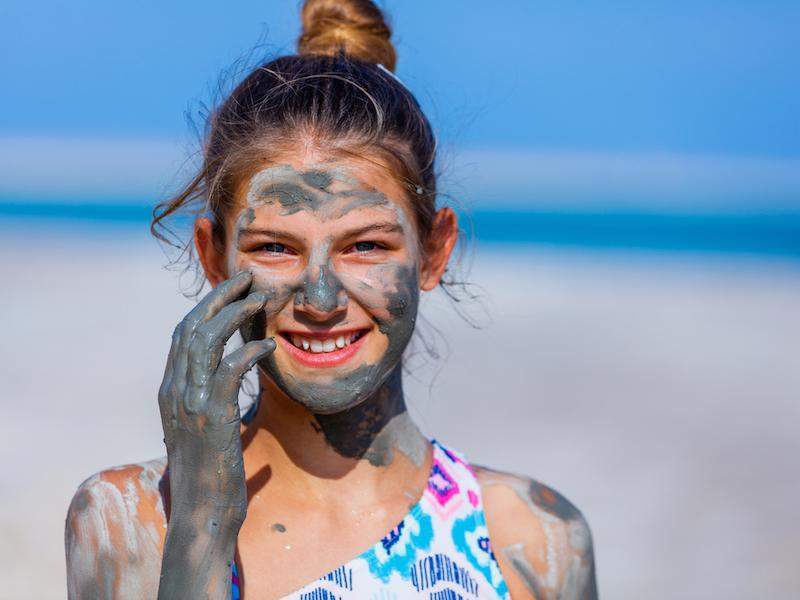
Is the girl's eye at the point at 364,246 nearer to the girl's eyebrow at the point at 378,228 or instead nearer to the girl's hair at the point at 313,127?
the girl's eyebrow at the point at 378,228

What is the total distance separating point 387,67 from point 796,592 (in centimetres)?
438

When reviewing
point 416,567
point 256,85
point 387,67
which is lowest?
point 416,567

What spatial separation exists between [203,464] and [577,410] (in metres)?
6.84

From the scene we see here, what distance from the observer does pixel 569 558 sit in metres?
3.53

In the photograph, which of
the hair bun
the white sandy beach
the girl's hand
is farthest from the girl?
the white sandy beach

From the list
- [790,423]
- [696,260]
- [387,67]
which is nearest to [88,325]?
[790,423]

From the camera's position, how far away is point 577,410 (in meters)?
9.49

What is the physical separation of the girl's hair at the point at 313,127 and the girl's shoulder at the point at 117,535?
745 mm

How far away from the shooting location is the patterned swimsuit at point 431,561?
10.6 ft

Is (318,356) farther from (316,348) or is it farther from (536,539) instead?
(536,539)

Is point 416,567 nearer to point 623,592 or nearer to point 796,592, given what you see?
point 623,592

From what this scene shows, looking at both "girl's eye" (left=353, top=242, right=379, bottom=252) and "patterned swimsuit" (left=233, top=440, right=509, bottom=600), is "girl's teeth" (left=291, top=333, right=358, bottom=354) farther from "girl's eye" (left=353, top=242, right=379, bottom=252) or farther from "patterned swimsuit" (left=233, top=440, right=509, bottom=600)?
"patterned swimsuit" (left=233, top=440, right=509, bottom=600)

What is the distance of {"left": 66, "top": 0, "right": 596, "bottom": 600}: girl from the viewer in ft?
9.70

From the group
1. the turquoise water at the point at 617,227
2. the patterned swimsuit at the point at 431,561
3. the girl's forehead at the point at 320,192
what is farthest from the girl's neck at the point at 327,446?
the turquoise water at the point at 617,227
